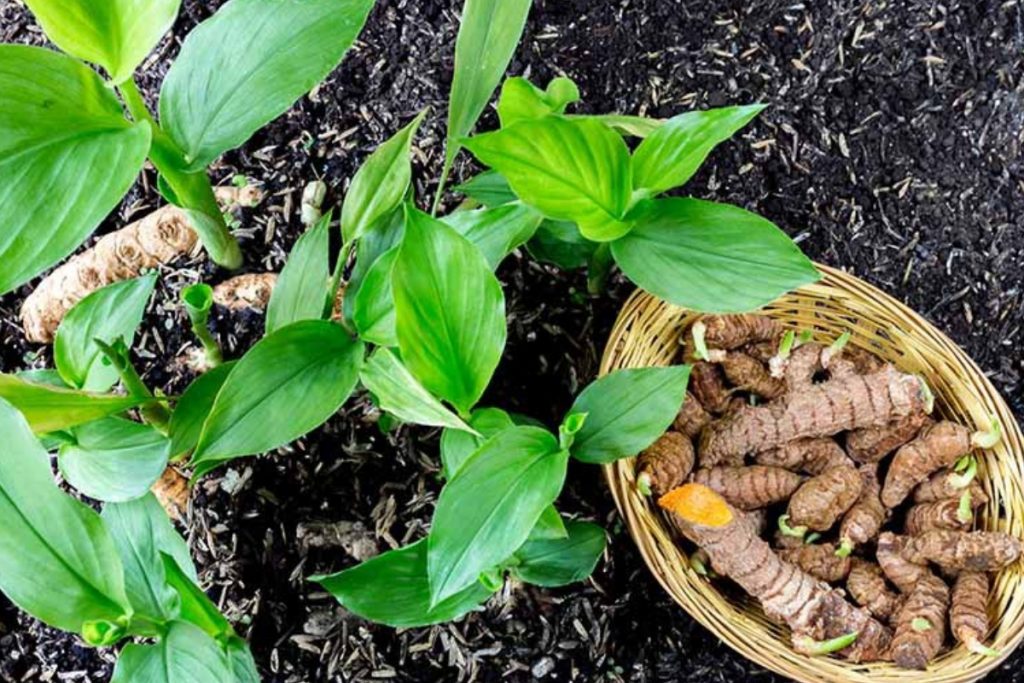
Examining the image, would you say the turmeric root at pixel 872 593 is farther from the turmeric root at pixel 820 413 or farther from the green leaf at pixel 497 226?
the green leaf at pixel 497 226

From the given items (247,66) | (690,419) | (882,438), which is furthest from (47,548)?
(882,438)

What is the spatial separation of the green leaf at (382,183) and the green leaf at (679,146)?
10.1 inches

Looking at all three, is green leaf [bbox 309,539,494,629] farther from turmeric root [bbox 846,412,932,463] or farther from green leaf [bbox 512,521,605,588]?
turmeric root [bbox 846,412,932,463]

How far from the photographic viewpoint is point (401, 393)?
995 mm

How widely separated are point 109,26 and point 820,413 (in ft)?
3.13

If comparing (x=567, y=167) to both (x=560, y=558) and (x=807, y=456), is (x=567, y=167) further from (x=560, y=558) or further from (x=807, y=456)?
(x=807, y=456)

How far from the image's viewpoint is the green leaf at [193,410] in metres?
1.08

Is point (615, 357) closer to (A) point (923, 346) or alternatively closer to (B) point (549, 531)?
(B) point (549, 531)

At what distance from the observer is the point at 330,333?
105 centimetres

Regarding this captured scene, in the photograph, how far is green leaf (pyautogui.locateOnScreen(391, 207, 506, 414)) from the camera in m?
0.91

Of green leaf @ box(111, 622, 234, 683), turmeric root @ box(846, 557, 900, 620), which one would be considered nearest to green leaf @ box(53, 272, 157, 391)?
green leaf @ box(111, 622, 234, 683)

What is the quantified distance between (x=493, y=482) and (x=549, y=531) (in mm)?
116

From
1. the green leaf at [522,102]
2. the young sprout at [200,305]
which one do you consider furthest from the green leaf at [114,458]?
the green leaf at [522,102]

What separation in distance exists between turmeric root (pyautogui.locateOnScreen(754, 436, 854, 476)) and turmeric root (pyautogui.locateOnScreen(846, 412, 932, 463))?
26 mm
